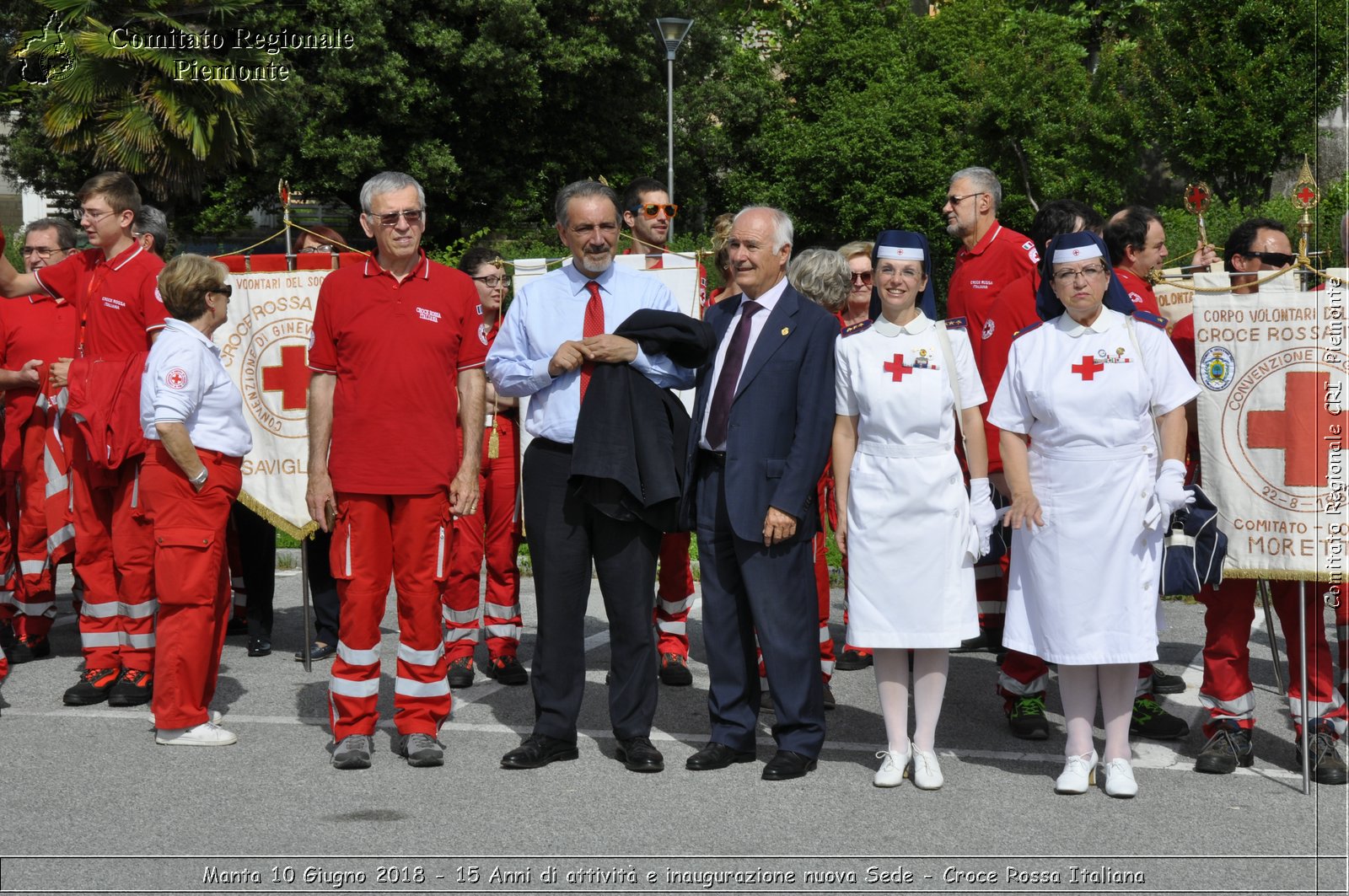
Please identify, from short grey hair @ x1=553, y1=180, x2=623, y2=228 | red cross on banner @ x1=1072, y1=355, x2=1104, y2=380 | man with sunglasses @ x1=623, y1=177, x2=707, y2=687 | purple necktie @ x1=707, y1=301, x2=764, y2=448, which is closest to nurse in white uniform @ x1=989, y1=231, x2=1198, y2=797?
red cross on banner @ x1=1072, y1=355, x2=1104, y2=380

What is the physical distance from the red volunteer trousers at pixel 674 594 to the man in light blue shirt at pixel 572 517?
136 centimetres

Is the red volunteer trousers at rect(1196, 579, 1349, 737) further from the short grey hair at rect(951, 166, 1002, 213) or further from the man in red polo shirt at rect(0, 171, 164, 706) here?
the man in red polo shirt at rect(0, 171, 164, 706)

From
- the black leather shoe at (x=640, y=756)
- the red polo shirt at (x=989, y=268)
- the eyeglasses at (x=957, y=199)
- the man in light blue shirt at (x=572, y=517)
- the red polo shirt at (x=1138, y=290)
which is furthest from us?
the eyeglasses at (x=957, y=199)

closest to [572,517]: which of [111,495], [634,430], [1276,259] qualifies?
[634,430]

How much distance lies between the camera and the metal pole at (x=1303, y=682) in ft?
18.0

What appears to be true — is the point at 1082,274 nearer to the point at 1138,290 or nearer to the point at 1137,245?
the point at 1138,290

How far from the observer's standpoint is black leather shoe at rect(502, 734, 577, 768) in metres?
5.92

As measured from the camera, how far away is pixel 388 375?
5.93m

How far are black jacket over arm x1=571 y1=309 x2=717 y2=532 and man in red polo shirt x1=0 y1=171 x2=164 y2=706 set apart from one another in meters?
2.43

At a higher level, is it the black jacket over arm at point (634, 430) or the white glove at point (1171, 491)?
the black jacket over arm at point (634, 430)

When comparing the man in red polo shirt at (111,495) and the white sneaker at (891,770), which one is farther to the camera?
the man in red polo shirt at (111,495)

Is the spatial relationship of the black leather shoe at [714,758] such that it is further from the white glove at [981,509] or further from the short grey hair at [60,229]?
the short grey hair at [60,229]

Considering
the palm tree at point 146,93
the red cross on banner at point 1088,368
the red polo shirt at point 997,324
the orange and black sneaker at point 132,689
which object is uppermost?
the palm tree at point 146,93

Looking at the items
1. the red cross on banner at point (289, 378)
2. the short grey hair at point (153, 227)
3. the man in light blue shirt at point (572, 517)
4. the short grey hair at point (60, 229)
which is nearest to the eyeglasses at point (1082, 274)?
the man in light blue shirt at point (572, 517)
